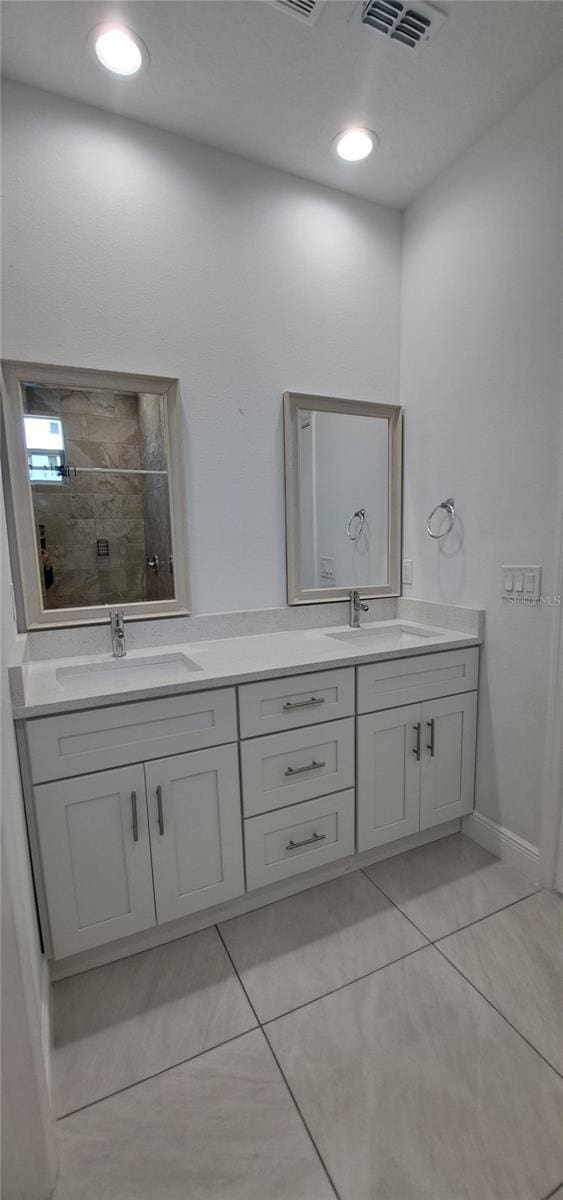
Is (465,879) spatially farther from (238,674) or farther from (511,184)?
(511,184)

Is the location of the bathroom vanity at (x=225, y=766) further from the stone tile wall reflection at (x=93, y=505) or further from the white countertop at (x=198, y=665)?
the stone tile wall reflection at (x=93, y=505)

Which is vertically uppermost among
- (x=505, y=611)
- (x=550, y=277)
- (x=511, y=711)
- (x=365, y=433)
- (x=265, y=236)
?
(x=265, y=236)

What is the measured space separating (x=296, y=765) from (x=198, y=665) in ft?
1.56

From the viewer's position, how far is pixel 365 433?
222 cm

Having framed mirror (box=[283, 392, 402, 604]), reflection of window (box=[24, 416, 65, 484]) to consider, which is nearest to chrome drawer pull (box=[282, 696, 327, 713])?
framed mirror (box=[283, 392, 402, 604])

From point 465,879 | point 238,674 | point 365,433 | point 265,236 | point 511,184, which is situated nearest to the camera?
point 238,674

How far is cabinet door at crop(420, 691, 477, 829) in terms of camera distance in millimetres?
1877

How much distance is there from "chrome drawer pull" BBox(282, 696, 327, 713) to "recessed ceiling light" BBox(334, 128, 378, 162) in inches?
79.7

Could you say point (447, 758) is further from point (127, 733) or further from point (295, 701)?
point (127, 733)

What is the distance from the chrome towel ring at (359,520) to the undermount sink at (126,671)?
38.1 inches

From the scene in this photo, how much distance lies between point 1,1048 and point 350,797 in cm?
119

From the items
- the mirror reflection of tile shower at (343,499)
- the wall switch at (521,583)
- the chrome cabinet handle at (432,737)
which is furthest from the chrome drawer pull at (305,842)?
the wall switch at (521,583)

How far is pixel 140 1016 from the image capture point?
130cm

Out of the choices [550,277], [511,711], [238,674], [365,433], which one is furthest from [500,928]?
[550,277]
